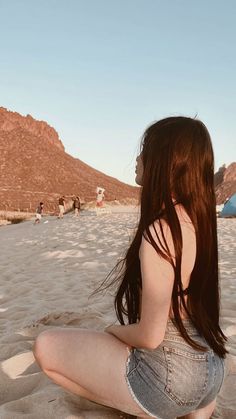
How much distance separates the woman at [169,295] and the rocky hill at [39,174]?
76.3 m

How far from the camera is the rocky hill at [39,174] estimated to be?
291ft

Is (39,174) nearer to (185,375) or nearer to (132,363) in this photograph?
(132,363)

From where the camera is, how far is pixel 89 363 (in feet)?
6.51

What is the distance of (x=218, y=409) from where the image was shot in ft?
8.19

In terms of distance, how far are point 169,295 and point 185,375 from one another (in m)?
0.36

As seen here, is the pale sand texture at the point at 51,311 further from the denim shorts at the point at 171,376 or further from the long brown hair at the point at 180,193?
the long brown hair at the point at 180,193

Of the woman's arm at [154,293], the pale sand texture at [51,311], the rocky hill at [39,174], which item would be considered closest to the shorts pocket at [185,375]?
the woman's arm at [154,293]

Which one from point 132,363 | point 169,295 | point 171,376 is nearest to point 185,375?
point 171,376

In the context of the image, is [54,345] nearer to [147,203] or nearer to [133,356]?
[133,356]

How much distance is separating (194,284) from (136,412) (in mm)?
603

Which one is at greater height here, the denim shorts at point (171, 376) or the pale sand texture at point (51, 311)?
the denim shorts at point (171, 376)

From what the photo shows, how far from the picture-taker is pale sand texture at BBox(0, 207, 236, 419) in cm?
235

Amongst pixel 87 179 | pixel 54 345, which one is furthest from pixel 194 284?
pixel 87 179

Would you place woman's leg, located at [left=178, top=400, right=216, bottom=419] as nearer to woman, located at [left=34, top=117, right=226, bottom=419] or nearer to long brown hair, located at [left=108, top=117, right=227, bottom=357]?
woman, located at [left=34, top=117, right=226, bottom=419]
